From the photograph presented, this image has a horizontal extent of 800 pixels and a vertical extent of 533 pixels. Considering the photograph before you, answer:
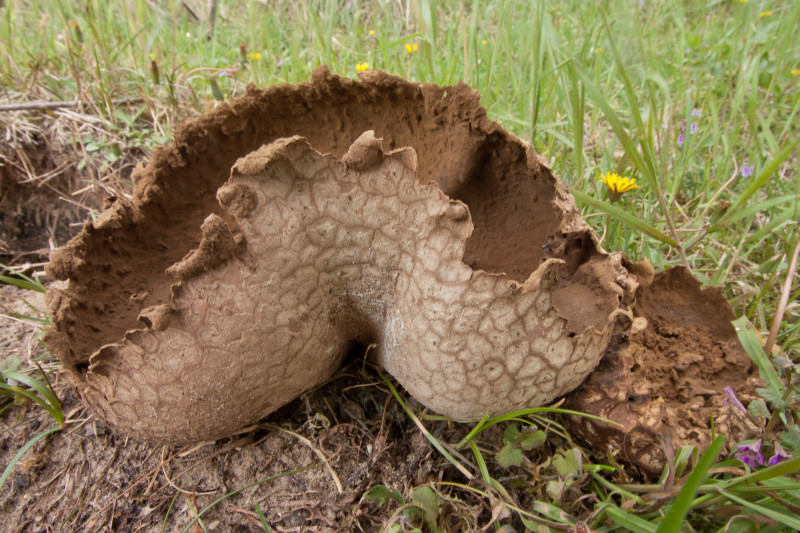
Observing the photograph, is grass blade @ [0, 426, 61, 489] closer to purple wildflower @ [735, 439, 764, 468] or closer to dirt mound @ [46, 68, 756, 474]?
dirt mound @ [46, 68, 756, 474]

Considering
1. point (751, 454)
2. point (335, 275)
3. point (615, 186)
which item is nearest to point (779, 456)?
point (751, 454)

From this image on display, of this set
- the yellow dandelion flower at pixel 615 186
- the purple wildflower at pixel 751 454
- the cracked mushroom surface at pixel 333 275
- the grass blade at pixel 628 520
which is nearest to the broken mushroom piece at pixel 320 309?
the cracked mushroom surface at pixel 333 275

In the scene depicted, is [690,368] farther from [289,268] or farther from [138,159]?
[138,159]

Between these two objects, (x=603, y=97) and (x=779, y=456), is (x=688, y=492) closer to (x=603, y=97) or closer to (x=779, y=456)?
(x=779, y=456)

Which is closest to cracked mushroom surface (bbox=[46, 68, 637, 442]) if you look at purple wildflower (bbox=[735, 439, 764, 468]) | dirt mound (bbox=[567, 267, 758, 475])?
dirt mound (bbox=[567, 267, 758, 475])

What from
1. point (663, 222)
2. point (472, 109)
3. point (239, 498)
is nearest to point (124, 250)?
point (239, 498)
